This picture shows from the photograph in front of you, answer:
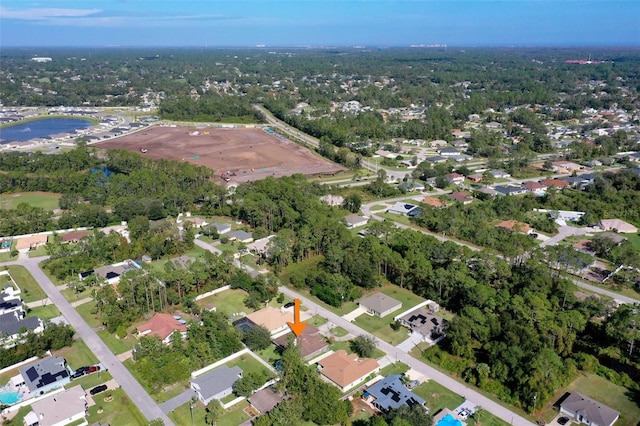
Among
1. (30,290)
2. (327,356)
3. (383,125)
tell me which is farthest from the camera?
(383,125)

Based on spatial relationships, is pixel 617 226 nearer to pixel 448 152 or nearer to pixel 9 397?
pixel 448 152

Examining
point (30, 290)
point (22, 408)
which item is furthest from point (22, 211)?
point (22, 408)

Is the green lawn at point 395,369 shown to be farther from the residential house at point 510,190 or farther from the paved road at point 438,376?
the residential house at point 510,190

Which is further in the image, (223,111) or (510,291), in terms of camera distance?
(223,111)

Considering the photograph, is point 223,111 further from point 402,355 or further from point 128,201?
point 402,355

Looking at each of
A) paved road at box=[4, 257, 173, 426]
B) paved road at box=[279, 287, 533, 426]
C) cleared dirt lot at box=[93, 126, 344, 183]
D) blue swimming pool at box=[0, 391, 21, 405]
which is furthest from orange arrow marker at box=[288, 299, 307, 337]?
cleared dirt lot at box=[93, 126, 344, 183]

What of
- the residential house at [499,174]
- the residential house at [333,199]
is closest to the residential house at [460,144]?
the residential house at [499,174]
